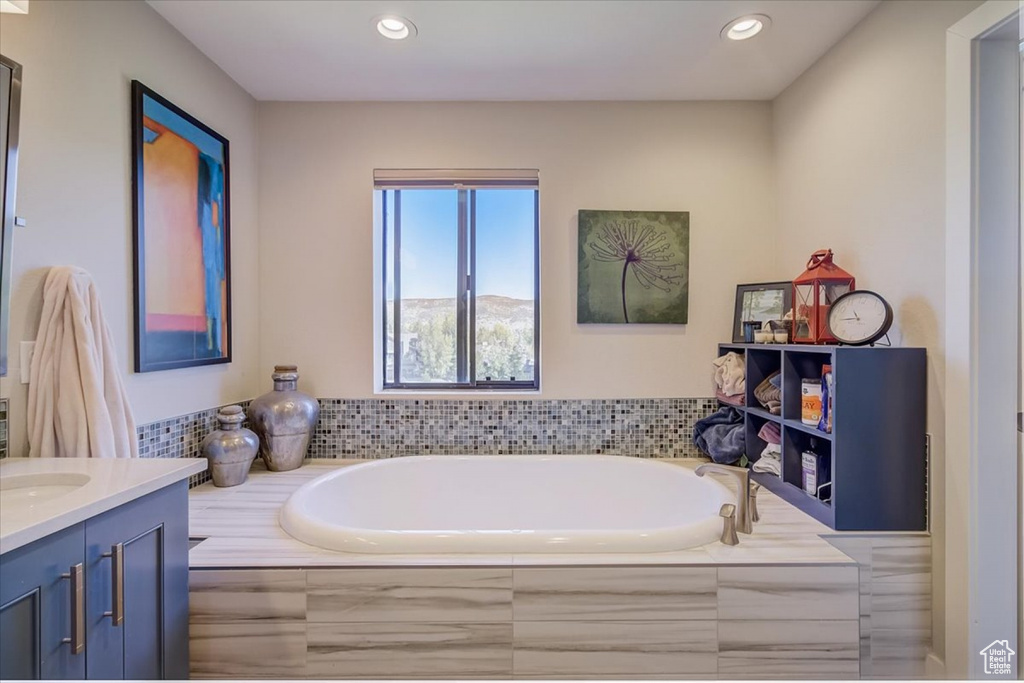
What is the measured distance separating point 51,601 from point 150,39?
1876 mm

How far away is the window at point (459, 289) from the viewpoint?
7.98ft

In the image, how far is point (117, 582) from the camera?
0.95 m

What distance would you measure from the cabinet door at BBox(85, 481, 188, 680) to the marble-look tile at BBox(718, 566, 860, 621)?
1511mm

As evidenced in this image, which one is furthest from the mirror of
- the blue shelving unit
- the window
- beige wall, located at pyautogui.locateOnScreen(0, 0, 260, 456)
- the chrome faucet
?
the blue shelving unit

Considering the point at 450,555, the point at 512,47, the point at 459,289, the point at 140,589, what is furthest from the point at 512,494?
the point at 512,47

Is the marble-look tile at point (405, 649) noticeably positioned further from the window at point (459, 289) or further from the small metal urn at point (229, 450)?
the window at point (459, 289)

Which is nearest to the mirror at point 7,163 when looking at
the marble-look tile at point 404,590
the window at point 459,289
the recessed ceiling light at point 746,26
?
the marble-look tile at point 404,590

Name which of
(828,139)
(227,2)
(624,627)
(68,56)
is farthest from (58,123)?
(828,139)

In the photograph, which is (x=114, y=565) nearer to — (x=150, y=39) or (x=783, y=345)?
(x=150, y=39)

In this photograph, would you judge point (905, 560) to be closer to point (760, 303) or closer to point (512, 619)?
point (760, 303)

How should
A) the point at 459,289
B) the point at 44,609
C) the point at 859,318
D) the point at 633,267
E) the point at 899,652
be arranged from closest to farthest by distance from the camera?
the point at 44,609 → the point at 899,652 → the point at 859,318 → the point at 633,267 → the point at 459,289

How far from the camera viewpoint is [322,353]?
7.53ft

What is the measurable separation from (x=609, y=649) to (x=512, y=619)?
0.98 feet

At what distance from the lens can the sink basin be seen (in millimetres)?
1041
